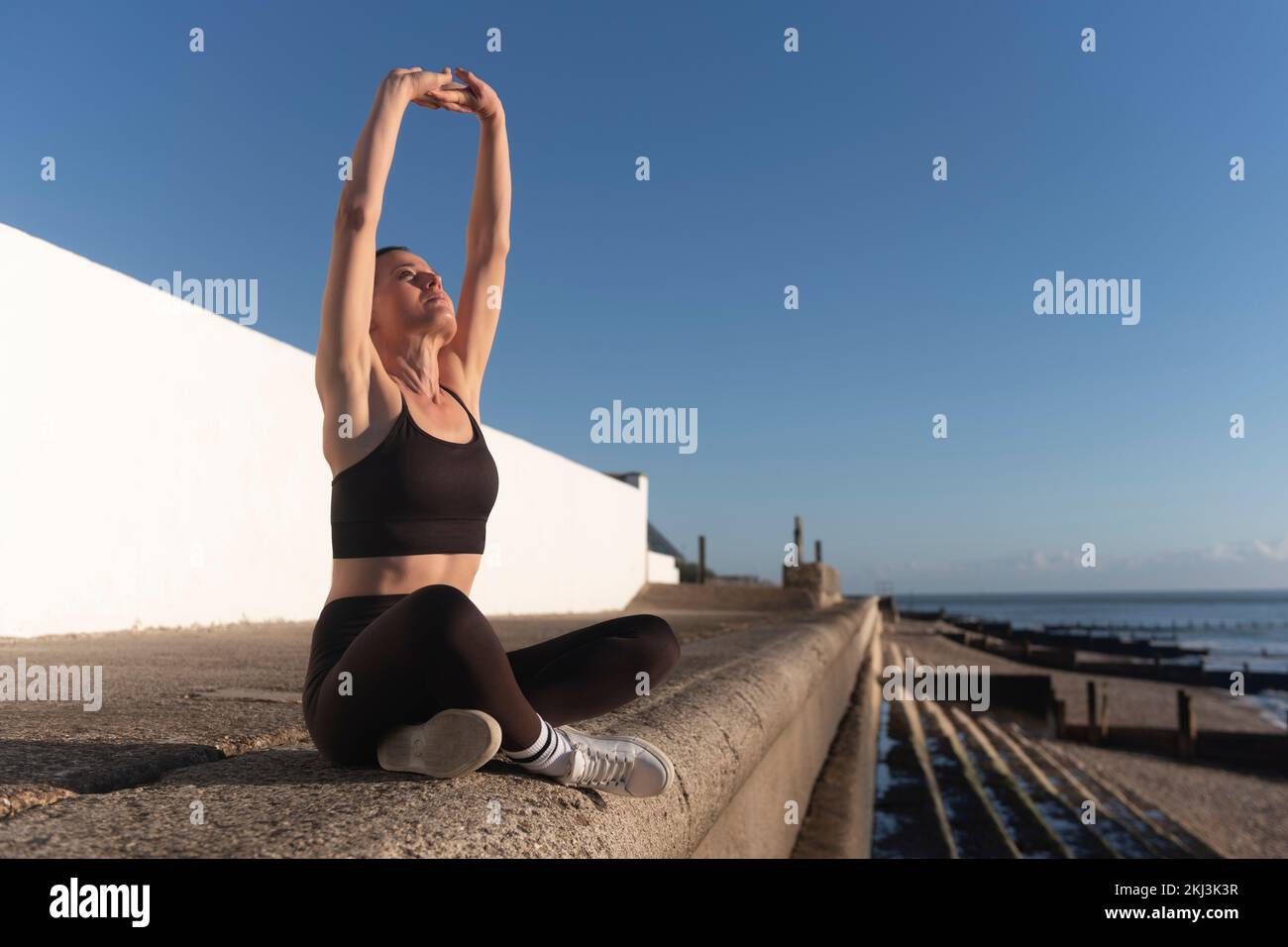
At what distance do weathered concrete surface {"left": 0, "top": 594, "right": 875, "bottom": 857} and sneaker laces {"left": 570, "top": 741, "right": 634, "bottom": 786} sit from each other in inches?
1.3

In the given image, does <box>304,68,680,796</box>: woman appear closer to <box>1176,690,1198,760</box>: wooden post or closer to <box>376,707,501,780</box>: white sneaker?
<box>376,707,501,780</box>: white sneaker

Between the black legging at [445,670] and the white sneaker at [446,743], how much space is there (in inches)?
0.8

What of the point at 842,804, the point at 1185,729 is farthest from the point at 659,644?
the point at 1185,729

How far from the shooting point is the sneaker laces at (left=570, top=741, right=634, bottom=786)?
1664 millimetres

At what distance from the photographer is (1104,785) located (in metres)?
13.0

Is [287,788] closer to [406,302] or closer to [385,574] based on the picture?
[385,574]

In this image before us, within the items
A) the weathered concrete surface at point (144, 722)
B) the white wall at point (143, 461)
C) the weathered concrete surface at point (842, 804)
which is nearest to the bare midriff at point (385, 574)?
the weathered concrete surface at point (144, 722)

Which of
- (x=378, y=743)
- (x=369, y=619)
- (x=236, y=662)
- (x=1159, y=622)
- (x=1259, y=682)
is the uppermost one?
(x=369, y=619)

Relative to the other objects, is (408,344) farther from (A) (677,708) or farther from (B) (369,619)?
(A) (677,708)

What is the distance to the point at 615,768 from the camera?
170cm
